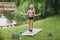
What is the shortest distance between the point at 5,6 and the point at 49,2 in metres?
19.4

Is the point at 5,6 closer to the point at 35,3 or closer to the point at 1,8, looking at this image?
the point at 1,8

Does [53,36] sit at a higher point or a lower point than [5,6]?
higher

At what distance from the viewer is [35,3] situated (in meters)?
14.0

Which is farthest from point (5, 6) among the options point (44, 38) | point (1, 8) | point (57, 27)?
point (44, 38)

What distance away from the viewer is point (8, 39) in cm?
883

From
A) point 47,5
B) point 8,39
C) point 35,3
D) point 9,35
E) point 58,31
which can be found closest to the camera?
point 8,39

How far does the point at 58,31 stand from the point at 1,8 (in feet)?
78.2

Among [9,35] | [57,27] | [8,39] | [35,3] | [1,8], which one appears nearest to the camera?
[8,39]

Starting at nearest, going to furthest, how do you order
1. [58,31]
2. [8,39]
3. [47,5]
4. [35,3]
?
[8,39]
[58,31]
[35,3]
[47,5]

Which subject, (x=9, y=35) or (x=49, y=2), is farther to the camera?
(x=49, y=2)

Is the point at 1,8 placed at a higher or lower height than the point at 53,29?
lower

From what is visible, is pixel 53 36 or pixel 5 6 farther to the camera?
pixel 5 6

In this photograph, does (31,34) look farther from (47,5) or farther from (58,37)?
(47,5)

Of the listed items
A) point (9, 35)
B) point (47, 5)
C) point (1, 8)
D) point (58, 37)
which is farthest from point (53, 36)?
point (1, 8)
